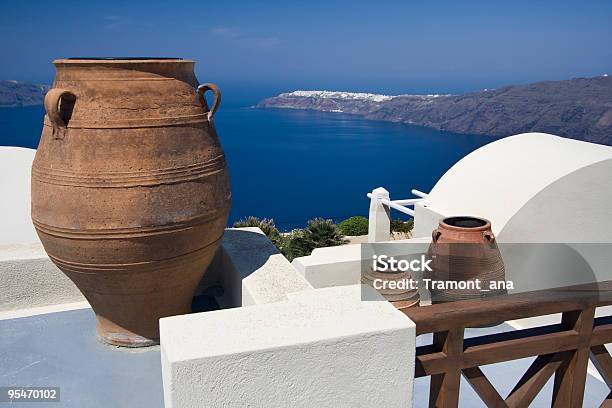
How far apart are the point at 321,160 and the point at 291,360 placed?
60.0 meters

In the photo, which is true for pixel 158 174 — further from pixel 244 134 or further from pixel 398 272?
pixel 244 134

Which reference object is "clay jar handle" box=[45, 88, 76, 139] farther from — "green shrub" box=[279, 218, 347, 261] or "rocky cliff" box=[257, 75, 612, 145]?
"rocky cliff" box=[257, 75, 612, 145]

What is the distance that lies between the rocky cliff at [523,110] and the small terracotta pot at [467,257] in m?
41.9

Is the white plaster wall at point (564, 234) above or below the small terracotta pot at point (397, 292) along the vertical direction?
above

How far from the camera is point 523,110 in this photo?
177 ft

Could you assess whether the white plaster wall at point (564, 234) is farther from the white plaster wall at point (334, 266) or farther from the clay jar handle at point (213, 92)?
the clay jar handle at point (213, 92)

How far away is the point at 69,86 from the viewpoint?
321cm

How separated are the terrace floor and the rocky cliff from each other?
43.5 meters

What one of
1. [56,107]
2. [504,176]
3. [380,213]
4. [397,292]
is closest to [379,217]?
[380,213]

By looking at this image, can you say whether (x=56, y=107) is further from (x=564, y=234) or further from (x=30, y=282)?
(x=564, y=234)

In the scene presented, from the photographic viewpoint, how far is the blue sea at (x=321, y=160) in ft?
149

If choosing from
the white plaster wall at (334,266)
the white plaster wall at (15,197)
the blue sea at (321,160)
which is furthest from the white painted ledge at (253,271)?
the blue sea at (321,160)

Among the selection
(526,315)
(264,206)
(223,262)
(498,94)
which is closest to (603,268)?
(223,262)

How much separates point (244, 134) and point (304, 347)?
79.9 metres
